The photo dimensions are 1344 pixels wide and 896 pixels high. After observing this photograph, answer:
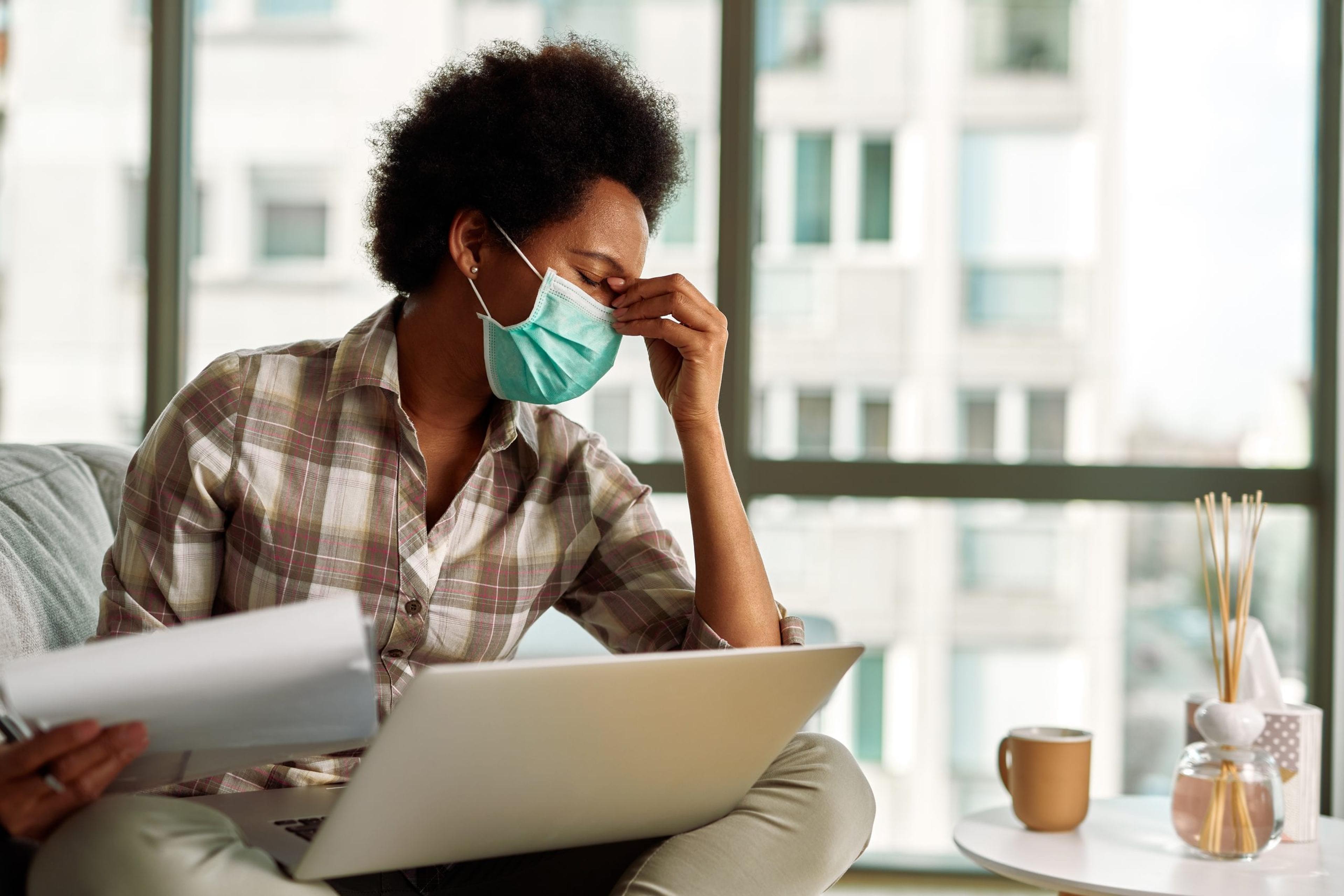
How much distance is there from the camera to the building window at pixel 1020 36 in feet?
7.75

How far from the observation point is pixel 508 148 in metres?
1.34

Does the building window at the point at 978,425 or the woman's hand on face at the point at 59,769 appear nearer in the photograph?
the woman's hand on face at the point at 59,769

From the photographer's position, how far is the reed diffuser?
1407 mm

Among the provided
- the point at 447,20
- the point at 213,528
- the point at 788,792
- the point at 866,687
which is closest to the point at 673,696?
the point at 788,792

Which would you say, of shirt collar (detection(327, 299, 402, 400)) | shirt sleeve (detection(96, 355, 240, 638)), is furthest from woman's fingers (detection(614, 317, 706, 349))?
shirt sleeve (detection(96, 355, 240, 638))

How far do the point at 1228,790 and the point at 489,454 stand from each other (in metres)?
0.93

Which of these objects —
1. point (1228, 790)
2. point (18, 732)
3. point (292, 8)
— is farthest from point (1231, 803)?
point (292, 8)

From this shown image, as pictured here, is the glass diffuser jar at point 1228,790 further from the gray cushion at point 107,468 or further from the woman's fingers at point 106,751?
the gray cushion at point 107,468

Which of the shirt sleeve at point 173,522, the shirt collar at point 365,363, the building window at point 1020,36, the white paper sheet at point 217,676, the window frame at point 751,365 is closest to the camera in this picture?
the white paper sheet at point 217,676

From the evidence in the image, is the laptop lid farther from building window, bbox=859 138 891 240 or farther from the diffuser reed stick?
building window, bbox=859 138 891 240

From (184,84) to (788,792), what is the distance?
198 cm

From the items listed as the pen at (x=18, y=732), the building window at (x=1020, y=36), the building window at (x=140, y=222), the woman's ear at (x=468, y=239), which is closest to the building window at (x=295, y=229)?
the building window at (x=140, y=222)

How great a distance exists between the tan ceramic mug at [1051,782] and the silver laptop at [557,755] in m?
0.58

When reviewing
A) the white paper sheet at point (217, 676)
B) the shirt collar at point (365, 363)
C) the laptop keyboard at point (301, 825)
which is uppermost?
the shirt collar at point (365, 363)
